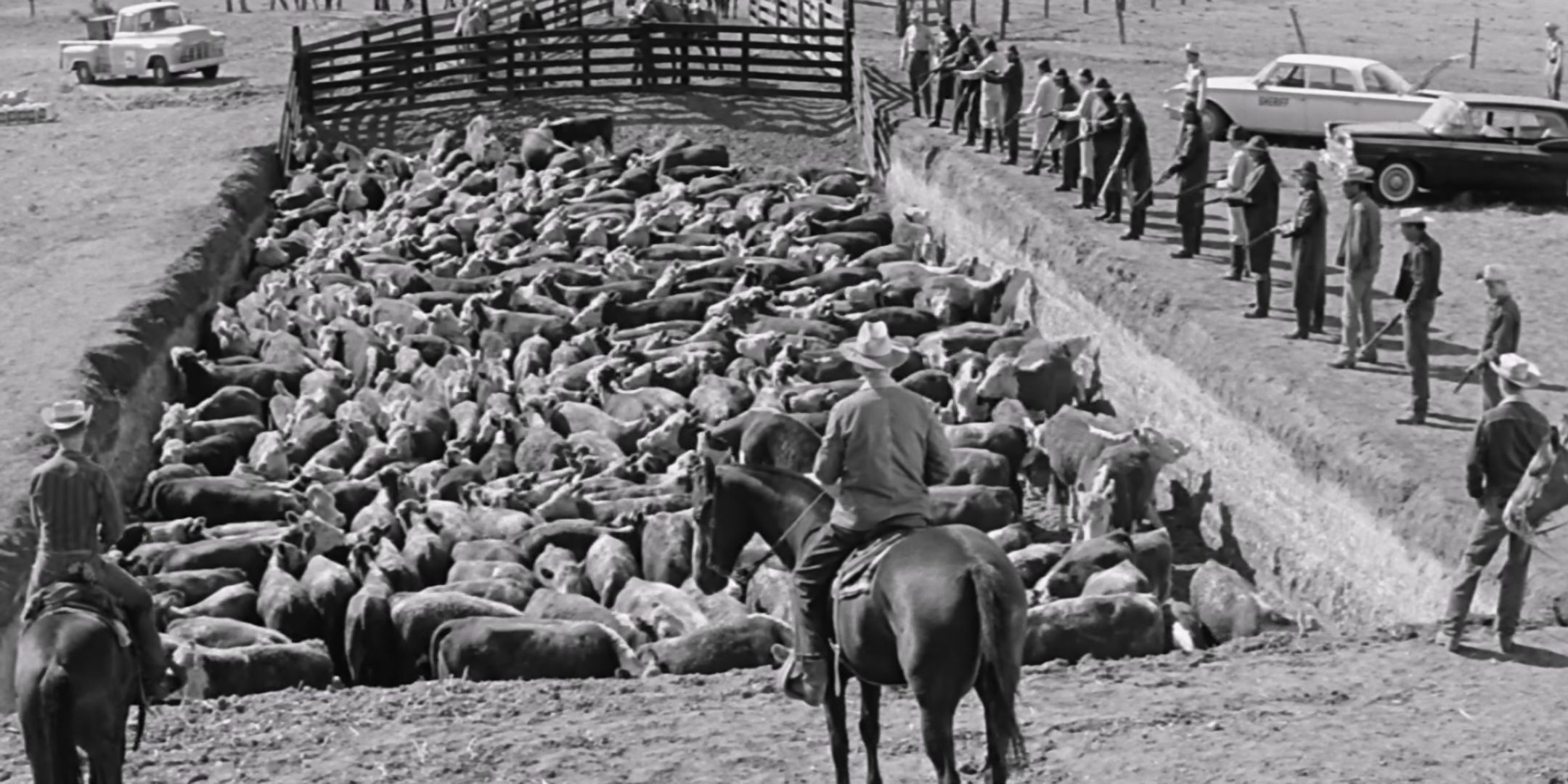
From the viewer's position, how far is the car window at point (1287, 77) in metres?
28.9

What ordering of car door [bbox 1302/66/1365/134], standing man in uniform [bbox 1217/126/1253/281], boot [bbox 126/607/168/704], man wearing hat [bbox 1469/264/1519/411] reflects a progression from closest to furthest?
boot [bbox 126/607/168/704] < man wearing hat [bbox 1469/264/1519/411] < standing man in uniform [bbox 1217/126/1253/281] < car door [bbox 1302/66/1365/134]

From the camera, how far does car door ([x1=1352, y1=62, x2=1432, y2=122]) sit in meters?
27.9

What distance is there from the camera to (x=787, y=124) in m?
34.5

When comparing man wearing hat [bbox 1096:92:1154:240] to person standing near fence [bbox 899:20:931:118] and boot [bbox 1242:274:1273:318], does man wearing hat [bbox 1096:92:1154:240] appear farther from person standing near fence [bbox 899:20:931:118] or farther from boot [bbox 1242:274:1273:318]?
person standing near fence [bbox 899:20:931:118]

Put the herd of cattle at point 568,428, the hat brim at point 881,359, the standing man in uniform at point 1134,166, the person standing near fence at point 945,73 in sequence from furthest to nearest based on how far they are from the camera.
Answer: the person standing near fence at point 945,73
the standing man in uniform at point 1134,166
the herd of cattle at point 568,428
the hat brim at point 881,359

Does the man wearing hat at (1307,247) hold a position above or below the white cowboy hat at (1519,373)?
below

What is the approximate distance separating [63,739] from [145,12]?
34732 millimetres

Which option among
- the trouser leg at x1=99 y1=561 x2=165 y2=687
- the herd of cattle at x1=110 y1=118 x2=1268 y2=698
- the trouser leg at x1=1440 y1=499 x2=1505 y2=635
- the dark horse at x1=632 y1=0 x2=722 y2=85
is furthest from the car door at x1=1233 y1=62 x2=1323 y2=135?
the trouser leg at x1=99 y1=561 x2=165 y2=687

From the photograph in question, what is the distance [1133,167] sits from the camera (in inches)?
911

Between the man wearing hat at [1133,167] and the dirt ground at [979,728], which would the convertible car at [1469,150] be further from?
the dirt ground at [979,728]

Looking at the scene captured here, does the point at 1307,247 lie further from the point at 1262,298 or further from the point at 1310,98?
the point at 1310,98

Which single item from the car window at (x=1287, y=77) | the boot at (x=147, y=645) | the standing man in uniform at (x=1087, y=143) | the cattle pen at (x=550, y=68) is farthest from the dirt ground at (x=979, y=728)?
the cattle pen at (x=550, y=68)

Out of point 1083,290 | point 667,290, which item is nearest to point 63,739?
point 1083,290

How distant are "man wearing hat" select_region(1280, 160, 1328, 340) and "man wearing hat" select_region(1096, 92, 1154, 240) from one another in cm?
427
